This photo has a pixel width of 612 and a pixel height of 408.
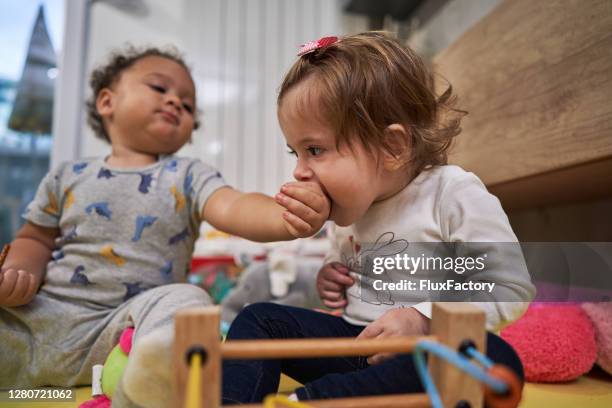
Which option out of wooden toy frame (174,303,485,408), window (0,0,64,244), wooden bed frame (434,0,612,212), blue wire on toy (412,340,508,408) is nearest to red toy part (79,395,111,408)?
wooden toy frame (174,303,485,408)

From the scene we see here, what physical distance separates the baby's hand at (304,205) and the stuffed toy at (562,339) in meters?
0.33

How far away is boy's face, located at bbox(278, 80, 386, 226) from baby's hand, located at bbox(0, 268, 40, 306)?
1.29 ft

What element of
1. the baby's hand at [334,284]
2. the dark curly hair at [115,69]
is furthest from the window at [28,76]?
the baby's hand at [334,284]

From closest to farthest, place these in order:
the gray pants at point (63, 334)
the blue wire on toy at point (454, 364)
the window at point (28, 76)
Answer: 1. the blue wire on toy at point (454, 364)
2. the gray pants at point (63, 334)
3. the window at point (28, 76)

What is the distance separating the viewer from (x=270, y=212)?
55 cm

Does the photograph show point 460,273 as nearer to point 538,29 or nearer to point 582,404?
point 582,404

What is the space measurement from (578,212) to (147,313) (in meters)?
0.61

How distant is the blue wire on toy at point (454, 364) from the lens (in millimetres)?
264

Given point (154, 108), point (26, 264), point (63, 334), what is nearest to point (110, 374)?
point (63, 334)

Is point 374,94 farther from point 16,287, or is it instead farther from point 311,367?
point 16,287

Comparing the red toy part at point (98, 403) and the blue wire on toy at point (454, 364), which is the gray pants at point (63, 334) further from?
the blue wire on toy at point (454, 364)

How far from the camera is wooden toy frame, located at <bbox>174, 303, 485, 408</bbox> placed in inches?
11.4

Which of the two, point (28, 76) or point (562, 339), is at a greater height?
point (28, 76)

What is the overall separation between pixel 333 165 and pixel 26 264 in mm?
465
